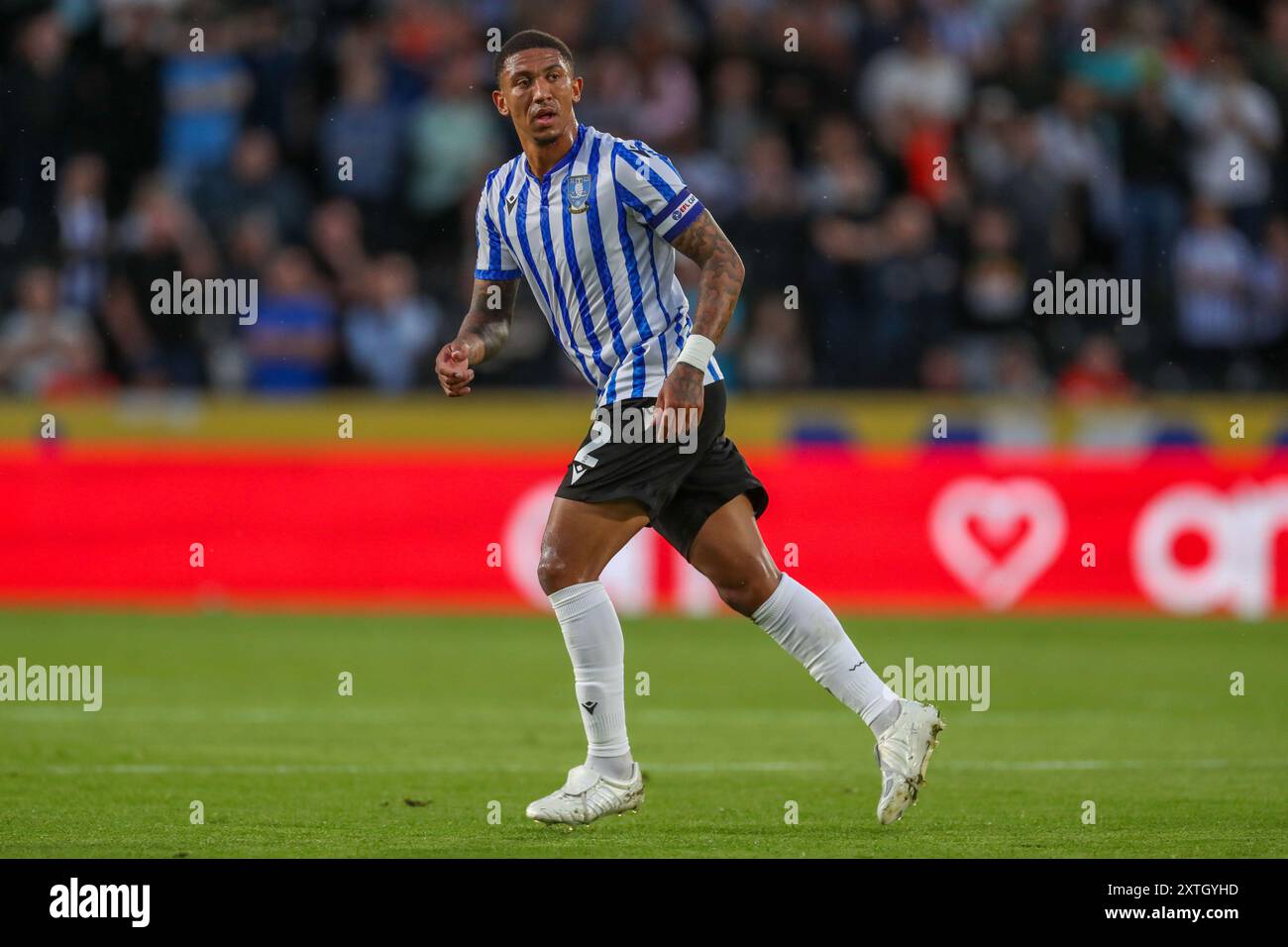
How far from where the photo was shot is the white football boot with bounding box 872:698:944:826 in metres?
7.21

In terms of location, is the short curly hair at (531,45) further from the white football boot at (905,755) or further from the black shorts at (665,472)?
the white football boot at (905,755)

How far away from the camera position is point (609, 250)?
24.2 feet

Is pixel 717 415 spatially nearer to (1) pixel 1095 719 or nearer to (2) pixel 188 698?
(1) pixel 1095 719

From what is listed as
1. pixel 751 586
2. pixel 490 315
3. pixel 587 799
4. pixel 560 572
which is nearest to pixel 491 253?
pixel 490 315

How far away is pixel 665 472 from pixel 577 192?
3.42 ft

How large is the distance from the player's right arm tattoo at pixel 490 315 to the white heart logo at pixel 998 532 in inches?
319

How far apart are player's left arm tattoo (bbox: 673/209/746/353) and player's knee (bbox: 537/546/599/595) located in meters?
0.94

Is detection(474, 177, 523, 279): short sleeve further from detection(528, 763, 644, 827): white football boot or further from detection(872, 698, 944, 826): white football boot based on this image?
detection(872, 698, 944, 826): white football boot

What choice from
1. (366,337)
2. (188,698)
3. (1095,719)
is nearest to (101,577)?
(366,337)

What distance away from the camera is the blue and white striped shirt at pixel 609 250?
7.29 metres

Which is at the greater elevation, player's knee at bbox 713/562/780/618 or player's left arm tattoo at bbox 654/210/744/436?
player's left arm tattoo at bbox 654/210/744/436

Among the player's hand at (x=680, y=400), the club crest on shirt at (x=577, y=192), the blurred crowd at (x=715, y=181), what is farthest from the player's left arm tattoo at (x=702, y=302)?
the blurred crowd at (x=715, y=181)

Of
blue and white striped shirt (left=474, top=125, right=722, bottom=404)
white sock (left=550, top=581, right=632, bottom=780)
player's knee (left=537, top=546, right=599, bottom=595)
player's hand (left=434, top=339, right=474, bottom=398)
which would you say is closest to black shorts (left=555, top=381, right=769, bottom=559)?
blue and white striped shirt (left=474, top=125, right=722, bottom=404)
